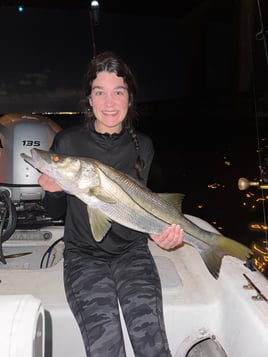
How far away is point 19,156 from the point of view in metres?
4.70

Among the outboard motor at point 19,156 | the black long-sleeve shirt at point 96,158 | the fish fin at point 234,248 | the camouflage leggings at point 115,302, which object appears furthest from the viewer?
the outboard motor at point 19,156

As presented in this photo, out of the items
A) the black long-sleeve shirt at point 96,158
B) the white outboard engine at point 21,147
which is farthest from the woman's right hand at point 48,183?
the white outboard engine at point 21,147

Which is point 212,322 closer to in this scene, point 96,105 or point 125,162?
point 125,162

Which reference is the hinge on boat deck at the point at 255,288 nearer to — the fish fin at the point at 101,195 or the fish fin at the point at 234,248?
the fish fin at the point at 234,248

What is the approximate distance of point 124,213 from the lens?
100.0 inches

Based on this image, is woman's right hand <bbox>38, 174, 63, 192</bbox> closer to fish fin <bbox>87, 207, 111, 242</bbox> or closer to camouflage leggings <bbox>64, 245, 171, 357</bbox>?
fish fin <bbox>87, 207, 111, 242</bbox>

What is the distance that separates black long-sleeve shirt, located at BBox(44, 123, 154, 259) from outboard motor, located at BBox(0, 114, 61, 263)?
52.0 inches

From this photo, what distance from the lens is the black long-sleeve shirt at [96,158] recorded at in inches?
111

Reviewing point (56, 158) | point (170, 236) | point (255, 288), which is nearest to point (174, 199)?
point (170, 236)

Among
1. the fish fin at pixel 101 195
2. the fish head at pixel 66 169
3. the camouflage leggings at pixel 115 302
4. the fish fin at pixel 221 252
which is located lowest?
the camouflage leggings at pixel 115 302

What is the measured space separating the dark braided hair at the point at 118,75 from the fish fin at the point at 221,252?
809 millimetres

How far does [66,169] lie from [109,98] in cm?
71

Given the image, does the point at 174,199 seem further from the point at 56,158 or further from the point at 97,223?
the point at 56,158

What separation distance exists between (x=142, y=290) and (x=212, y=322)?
1.89 ft
